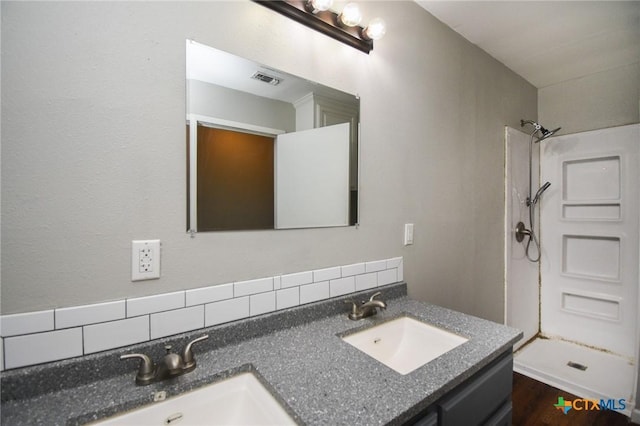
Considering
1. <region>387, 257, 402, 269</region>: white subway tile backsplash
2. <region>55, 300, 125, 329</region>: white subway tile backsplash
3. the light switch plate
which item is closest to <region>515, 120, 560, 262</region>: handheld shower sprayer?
the light switch plate

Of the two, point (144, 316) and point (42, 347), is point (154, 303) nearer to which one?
point (144, 316)

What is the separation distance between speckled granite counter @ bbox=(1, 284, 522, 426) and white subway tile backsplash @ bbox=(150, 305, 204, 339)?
0.03 meters

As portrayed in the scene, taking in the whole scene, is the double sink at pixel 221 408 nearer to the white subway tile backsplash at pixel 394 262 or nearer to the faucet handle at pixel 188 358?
the faucet handle at pixel 188 358

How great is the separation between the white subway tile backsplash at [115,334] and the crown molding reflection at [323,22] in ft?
3.70

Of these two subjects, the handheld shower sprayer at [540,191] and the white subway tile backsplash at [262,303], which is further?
the handheld shower sprayer at [540,191]

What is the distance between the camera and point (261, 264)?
3.49 ft

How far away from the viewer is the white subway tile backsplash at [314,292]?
1.15 meters

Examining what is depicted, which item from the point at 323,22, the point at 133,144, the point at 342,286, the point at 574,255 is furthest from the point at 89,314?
the point at 574,255

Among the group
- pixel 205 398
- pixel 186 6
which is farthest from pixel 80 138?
pixel 205 398

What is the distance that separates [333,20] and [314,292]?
3.72ft

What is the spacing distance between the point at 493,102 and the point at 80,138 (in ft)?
8.05

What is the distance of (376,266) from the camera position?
1406 millimetres

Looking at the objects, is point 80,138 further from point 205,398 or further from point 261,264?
point 205,398

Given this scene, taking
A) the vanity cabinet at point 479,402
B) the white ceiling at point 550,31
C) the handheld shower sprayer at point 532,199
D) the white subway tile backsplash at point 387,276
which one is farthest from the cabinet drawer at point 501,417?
the white ceiling at point 550,31
